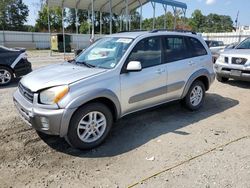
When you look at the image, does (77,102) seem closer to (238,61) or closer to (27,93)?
(27,93)

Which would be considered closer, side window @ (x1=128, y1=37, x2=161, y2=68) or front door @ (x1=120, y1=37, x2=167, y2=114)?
front door @ (x1=120, y1=37, x2=167, y2=114)

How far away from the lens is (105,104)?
419 centimetres

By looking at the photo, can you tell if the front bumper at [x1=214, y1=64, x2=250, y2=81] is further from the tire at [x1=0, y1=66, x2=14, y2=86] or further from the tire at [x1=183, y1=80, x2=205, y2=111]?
the tire at [x1=0, y1=66, x2=14, y2=86]

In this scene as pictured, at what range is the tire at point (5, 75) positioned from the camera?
8.43m

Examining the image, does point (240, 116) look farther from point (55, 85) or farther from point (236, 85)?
point (55, 85)

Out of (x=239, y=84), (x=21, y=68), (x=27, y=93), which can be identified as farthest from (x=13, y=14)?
(x=27, y=93)

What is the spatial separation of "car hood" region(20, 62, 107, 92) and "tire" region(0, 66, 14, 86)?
4631 mm

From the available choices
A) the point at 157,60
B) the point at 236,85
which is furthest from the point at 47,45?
the point at 157,60

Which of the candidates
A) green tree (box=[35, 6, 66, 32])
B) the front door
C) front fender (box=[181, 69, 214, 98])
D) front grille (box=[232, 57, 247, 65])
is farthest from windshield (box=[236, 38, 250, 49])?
green tree (box=[35, 6, 66, 32])

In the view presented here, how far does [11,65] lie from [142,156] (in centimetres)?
645

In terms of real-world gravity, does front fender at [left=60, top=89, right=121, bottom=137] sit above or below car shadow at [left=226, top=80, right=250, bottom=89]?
above

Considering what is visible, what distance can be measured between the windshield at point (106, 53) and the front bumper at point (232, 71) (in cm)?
478

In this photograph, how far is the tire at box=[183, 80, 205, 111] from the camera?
18.8 feet

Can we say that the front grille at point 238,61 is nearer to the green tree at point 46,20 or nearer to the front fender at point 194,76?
the front fender at point 194,76
